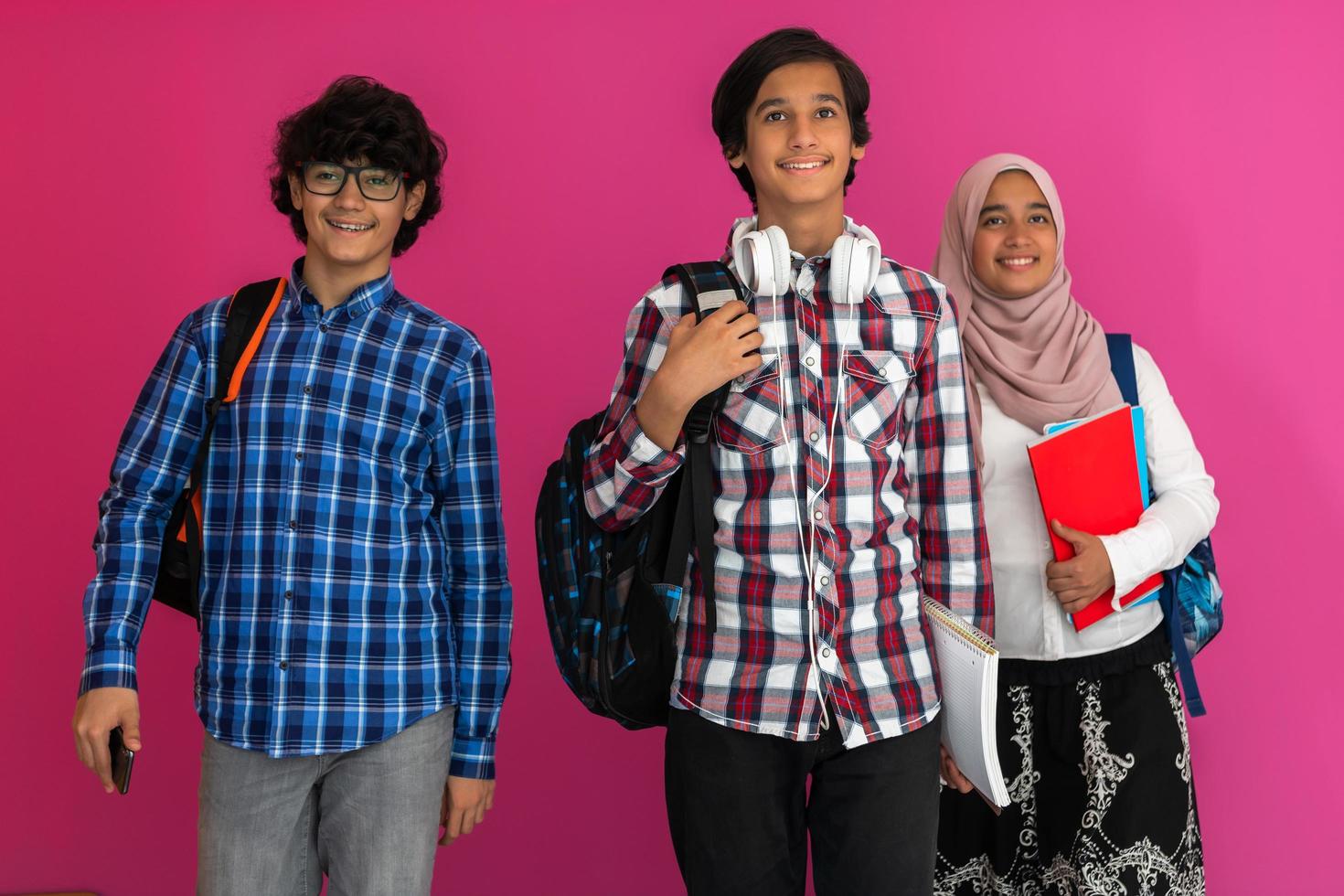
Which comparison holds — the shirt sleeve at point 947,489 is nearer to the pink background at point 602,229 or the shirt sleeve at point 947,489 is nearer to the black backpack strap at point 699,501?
the black backpack strap at point 699,501

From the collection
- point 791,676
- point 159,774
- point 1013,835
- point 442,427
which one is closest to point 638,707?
point 791,676

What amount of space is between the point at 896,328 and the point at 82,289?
81.6 inches

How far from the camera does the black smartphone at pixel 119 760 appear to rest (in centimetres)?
168

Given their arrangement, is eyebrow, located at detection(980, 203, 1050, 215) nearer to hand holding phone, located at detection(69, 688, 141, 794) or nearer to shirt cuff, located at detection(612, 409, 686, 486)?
shirt cuff, located at detection(612, 409, 686, 486)

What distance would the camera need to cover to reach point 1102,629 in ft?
6.93

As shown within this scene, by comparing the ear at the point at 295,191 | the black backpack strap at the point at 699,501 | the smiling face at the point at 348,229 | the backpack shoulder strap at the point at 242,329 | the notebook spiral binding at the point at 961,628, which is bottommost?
the notebook spiral binding at the point at 961,628

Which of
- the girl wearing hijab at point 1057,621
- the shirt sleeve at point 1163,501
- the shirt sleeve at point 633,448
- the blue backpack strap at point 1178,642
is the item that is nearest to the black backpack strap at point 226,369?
the shirt sleeve at point 633,448

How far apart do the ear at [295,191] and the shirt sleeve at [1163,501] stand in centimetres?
147

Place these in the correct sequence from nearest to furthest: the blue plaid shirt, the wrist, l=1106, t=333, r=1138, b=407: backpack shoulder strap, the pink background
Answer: the wrist, the blue plaid shirt, l=1106, t=333, r=1138, b=407: backpack shoulder strap, the pink background

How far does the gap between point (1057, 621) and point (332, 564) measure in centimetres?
124

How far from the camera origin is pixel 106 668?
5.58 feet

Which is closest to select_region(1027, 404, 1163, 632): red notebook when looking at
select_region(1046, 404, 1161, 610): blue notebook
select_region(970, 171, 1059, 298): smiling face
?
select_region(1046, 404, 1161, 610): blue notebook

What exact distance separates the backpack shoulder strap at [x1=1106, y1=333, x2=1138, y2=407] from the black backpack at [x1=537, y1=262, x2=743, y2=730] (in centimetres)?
90

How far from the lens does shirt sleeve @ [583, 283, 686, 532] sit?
166 centimetres
